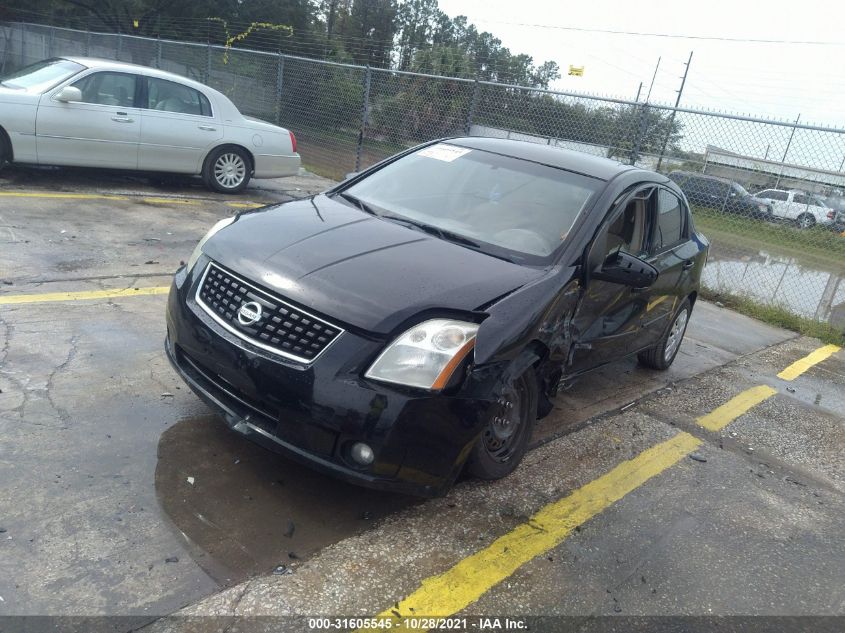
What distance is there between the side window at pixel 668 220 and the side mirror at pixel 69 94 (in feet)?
22.1

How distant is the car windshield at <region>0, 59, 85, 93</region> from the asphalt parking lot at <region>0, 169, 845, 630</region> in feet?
12.8

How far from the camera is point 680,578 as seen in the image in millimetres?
3094

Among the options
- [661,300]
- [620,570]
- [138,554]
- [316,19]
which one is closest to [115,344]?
[138,554]

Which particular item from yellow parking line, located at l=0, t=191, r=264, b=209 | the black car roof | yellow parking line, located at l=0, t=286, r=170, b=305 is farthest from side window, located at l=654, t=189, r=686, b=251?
yellow parking line, located at l=0, t=191, r=264, b=209

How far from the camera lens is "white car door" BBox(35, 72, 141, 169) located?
8.15 metres

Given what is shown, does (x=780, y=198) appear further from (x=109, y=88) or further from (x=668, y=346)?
(x=109, y=88)

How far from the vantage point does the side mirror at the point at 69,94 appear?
8.03 metres

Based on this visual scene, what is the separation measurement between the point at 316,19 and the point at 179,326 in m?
40.0

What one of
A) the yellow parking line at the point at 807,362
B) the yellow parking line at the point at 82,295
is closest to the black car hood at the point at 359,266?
the yellow parking line at the point at 82,295

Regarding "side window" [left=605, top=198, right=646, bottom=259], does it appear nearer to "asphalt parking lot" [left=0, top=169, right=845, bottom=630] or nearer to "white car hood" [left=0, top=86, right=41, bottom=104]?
"asphalt parking lot" [left=0, top=169, right=845, bottom=630]

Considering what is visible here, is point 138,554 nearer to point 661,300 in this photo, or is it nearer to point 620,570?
point 620,570

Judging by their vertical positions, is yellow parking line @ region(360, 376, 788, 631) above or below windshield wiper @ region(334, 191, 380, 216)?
below

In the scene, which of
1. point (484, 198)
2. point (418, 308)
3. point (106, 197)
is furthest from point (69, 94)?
point (418, 308)

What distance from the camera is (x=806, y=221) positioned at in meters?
9.09
